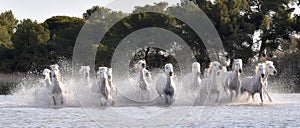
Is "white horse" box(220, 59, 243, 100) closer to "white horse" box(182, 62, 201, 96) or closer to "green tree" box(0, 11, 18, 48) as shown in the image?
"white horse" box(182, 62, 201, 96)

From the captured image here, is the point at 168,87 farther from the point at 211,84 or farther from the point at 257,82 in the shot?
the point at 257,82

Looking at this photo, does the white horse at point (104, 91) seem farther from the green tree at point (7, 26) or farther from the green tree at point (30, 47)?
the green tree at point (7, 26)

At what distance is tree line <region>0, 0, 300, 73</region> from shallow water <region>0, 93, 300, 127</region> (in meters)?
23.2

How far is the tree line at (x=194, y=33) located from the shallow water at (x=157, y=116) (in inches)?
912

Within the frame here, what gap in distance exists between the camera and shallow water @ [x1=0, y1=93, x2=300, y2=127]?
776 inches

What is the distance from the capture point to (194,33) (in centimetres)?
5062

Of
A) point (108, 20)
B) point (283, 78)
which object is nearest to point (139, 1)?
point (108, 20)

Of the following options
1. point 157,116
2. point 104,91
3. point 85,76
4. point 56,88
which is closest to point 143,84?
point 104,91

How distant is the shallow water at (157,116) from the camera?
1970 centimetres

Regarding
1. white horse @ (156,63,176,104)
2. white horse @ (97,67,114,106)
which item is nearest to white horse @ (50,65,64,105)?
white horse @ (97,67,114,106)

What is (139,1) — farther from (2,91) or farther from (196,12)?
(2,91)

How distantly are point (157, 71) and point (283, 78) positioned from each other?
25.4 ft

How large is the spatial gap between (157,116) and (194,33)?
28.5 metres

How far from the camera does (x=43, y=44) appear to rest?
54094 millimetres
